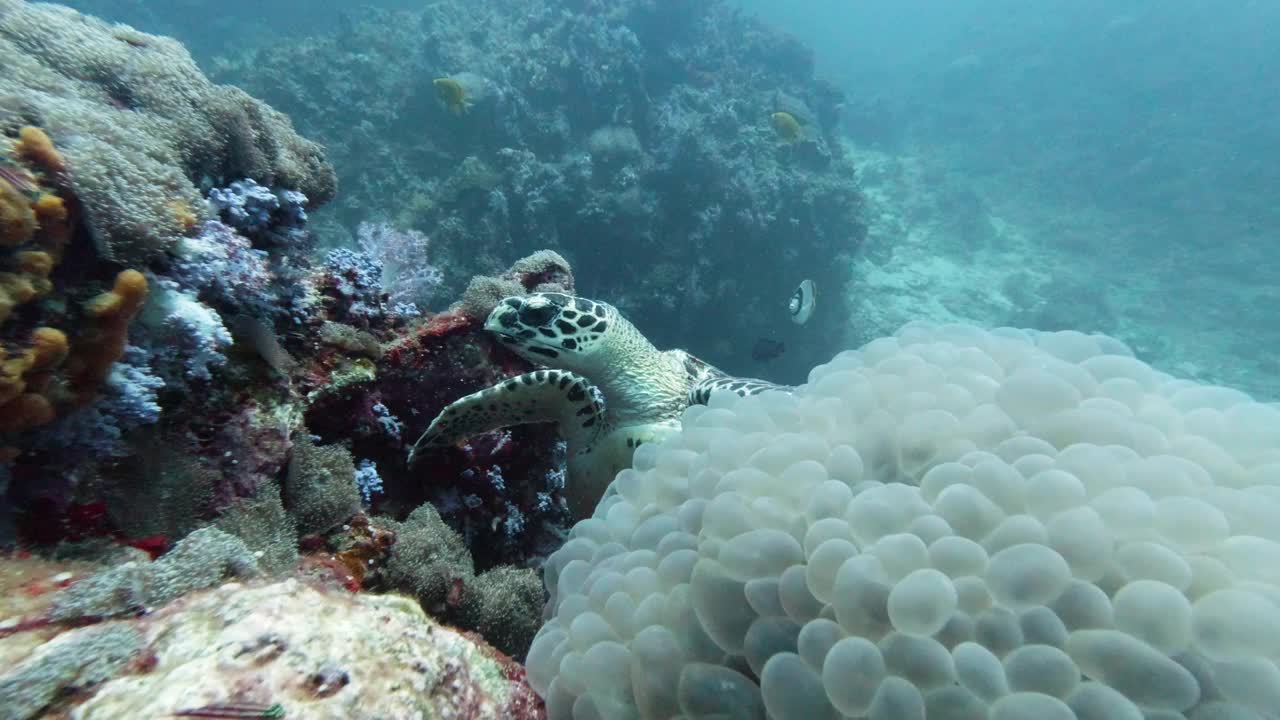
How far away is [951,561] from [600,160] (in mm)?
11040

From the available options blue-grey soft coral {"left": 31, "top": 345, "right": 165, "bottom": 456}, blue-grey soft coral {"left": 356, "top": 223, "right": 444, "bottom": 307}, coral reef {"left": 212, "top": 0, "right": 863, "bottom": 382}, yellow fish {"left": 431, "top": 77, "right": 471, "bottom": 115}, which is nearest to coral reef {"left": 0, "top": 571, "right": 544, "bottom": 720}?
blue-grey soft coral {"left": 31, "top": 345, "right": 165, "bottom": 456}

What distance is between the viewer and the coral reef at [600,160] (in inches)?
408

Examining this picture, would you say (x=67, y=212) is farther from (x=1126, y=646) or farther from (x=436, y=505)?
(x=1126, y=646)

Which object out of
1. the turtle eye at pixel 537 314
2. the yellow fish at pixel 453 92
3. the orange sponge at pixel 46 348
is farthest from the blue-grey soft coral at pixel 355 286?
the yellow fish at pixel 453 92

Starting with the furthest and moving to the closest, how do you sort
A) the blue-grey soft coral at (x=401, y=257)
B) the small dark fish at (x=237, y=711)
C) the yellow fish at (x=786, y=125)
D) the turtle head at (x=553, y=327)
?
the yellow fish at (x=786, y=125) → the blue-grey soft coral at (x=401, y=257) → the turtle head at (x=553, y=327) → the small dark fish at (x=237, y=711)

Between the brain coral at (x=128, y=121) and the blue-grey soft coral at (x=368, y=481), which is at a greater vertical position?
the brain coral at (x=128, y=121)

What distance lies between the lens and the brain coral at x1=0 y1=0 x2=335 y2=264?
171 cm

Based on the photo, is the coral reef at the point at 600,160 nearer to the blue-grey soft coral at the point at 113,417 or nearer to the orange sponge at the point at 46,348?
the blue-grey soft coral at the point at 113,417

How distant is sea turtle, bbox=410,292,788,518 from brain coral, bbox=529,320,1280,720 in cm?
135

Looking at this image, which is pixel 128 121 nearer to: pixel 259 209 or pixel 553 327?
pixel 259 209

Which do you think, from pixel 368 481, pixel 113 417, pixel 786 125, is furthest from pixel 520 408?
pixel 786 125

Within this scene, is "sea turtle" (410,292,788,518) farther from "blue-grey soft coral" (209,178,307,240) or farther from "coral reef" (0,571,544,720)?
"coral reef" (0,571,544,720)

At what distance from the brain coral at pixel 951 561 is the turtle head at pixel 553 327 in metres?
1.71

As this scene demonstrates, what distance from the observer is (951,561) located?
3.45 feet
